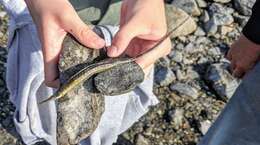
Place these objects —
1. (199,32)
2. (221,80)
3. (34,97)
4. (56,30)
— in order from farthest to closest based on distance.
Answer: (199,32), (221,80), (34,97), (56,30)

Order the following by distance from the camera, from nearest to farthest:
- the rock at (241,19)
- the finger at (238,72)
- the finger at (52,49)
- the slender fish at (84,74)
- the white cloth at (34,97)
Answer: the slender fish at (84,74)
the finger at (52,49)
the finger at (238,72)
the white cloth at (34,97)
the rock at (241,19)

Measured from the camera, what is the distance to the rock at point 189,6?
3.74 meters

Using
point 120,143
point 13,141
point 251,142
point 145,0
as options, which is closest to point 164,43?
point 145,0

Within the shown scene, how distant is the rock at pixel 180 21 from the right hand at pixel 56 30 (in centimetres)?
142

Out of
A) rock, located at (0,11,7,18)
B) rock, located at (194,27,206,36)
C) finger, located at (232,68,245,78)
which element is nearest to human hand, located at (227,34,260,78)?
finger, located at (232,68,245,78)

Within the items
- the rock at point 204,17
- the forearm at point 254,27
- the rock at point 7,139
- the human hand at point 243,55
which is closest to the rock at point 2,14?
the rock at point 7,139

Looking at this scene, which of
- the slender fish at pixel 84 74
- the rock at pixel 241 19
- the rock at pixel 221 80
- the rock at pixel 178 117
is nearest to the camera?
the slender fish at pixel 84 74

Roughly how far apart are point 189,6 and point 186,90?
72 centimetres

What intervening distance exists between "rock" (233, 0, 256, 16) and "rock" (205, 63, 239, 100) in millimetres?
571

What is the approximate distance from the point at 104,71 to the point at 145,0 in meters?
0.38

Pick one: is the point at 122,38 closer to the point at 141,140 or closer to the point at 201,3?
the point at 141,140

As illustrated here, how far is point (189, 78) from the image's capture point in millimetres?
3393

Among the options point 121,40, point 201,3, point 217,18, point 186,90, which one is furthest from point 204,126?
point 121,40

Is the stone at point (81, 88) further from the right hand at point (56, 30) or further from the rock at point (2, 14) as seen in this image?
the rock at point (2, 14)
